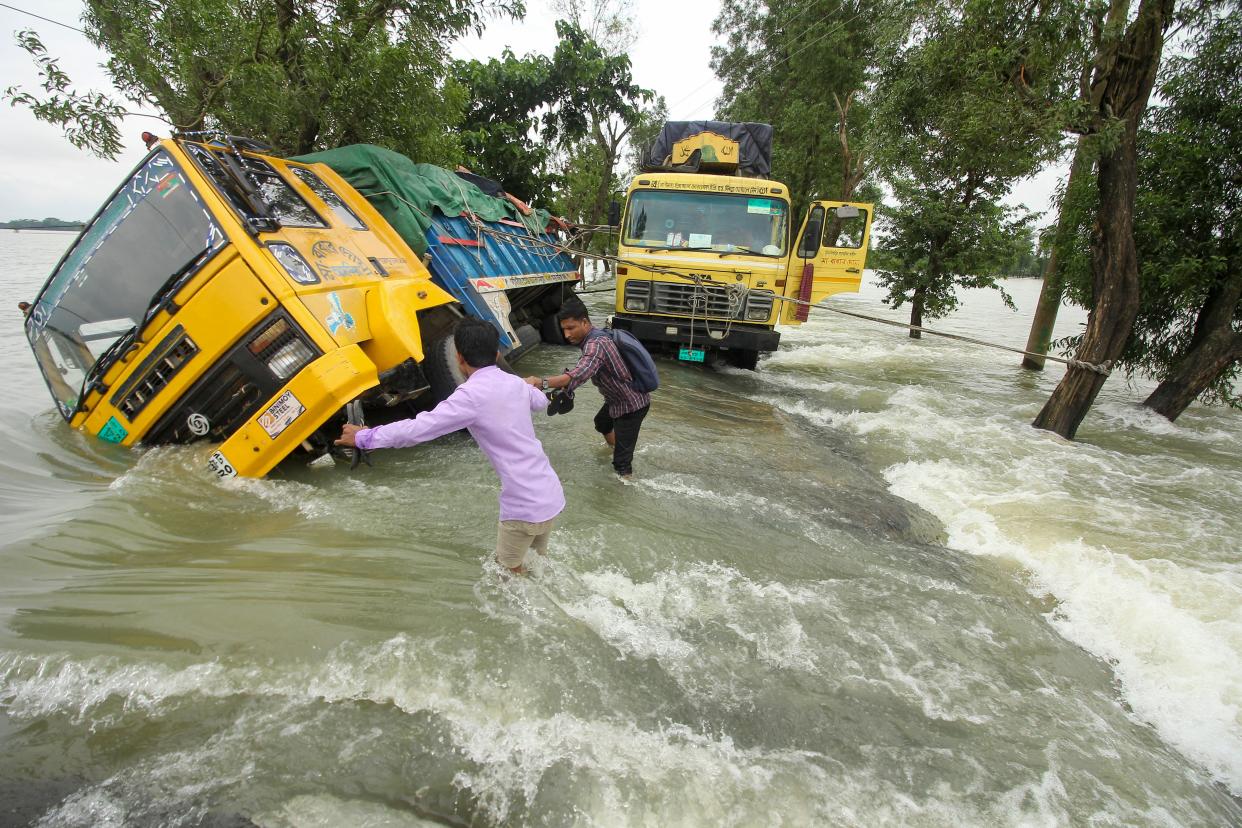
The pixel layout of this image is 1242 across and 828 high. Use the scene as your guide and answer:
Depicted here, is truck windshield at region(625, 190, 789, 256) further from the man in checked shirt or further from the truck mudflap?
the truck mudflap

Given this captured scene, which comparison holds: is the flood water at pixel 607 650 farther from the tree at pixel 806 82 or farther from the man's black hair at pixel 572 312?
the tree at pixel 806 82

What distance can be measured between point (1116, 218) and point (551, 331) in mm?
7435

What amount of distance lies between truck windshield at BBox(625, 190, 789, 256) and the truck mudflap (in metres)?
5.38

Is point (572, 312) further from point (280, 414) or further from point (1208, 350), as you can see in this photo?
point (1208, 350)

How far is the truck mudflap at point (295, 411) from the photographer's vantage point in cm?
351

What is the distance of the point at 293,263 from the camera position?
3.81 metres

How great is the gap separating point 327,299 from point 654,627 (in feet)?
9.22

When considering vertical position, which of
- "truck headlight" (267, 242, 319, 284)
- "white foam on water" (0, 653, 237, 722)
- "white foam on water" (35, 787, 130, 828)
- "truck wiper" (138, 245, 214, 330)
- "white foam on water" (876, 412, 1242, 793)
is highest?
"truck headlight" (267, 242, 319, 284)

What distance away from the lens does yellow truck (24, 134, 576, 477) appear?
3594 millimetres

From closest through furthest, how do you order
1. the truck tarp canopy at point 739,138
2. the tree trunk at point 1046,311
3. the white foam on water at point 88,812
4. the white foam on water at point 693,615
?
the white foam on water at point 88,812 < the white foam on water at point 693,615 < the tree trunk at point 1046,311 < the truck tarp canopy at point 739,138

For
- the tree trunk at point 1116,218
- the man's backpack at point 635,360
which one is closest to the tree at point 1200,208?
the tree trunk at point 1116,218

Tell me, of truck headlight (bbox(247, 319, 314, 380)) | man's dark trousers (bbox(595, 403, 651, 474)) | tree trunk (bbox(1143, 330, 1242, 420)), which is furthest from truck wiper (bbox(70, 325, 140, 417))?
tree trunk (bbox(1143, 330, 1242, 420))

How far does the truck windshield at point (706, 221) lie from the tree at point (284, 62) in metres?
3.14

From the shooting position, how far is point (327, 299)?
3816 mm
